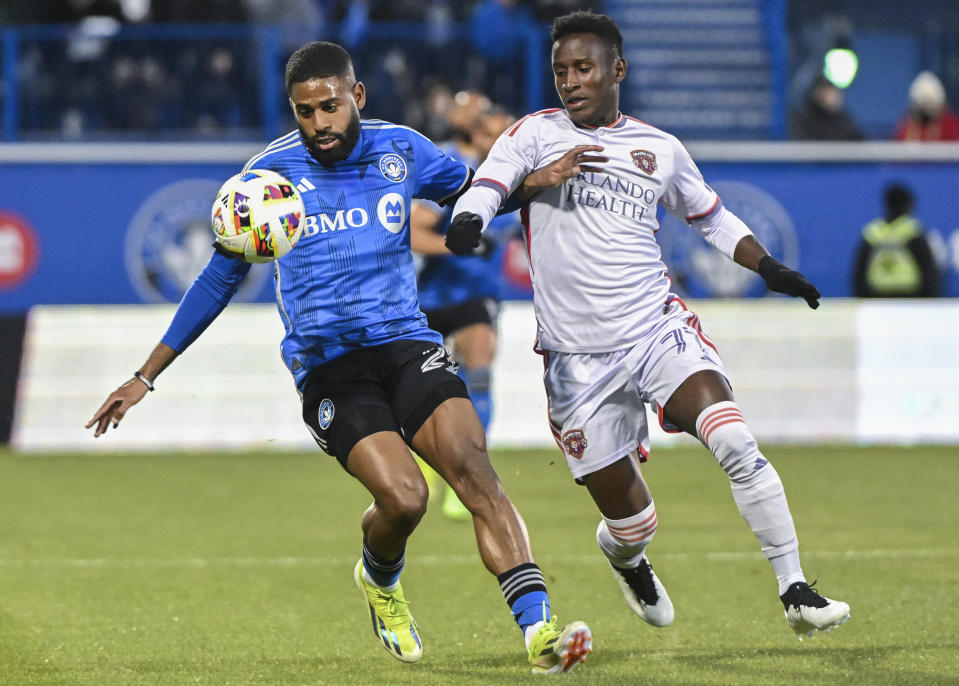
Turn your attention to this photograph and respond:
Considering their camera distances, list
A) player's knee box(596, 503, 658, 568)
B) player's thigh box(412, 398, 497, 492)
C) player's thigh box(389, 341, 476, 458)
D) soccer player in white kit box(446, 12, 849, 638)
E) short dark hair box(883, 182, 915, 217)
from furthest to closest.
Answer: short dark hair box(883, 182, 915, 217) < player's knee box(596, 503, 658, 568) < soccer player in white kit box(446, 12, 849, 638) < player's thigh box(389, 341, 476, 458) < player's thigh box(412, 398, 497, 492)

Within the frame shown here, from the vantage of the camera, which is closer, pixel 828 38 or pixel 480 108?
pixel 480 108

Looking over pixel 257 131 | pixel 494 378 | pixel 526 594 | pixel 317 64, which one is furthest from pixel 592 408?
pixel 257 131

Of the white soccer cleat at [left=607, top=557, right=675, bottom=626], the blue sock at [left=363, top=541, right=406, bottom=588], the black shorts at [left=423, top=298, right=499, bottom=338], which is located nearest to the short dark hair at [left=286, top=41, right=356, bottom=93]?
the blue sock at [left=363, top=541, right=406, bottom=588]

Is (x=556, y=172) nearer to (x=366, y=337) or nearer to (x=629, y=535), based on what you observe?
(x=366, y=337)

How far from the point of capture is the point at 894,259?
15.4 m

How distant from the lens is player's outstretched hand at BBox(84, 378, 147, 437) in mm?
5641

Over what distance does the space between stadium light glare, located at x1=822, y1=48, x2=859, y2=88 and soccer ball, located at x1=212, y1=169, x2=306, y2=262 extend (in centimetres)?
1307

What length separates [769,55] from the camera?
18.4 meters

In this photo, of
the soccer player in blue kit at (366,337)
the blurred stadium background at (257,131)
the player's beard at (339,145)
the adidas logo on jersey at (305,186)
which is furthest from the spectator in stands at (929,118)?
the adidas logo on jersey at (305,186)

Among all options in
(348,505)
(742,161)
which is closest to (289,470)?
(348,505)

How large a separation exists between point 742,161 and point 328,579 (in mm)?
9929

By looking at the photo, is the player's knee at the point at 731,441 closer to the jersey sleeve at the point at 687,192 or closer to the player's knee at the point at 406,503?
the jersey sleeve at the point at 687,192

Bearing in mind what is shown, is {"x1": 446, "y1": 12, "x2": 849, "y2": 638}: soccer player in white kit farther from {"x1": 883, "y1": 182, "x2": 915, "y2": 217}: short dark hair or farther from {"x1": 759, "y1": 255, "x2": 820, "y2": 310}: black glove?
{"x1": 883, "y1": 182, "x2": 915, "y2": 217}: short dark hair

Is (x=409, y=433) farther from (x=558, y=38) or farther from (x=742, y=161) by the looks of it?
(x=742, y=161)
